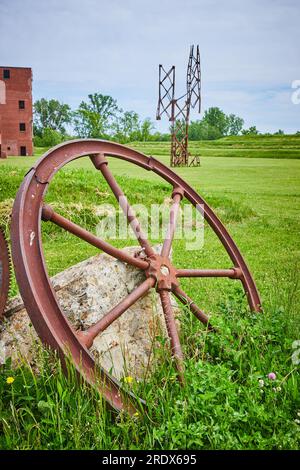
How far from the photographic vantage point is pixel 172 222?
3.44 metres

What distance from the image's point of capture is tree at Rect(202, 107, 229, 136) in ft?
119

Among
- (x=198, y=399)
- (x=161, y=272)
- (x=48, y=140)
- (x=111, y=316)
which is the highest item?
(x=48, y=140)

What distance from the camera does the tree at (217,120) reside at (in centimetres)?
3631

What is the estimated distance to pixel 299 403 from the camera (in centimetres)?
248

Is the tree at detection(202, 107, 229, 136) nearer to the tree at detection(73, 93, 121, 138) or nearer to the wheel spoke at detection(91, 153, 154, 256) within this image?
the tree at detection(73, 93, 121, 138)

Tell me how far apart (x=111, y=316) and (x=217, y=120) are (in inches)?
1408

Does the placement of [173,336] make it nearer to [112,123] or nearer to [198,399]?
[198,399]

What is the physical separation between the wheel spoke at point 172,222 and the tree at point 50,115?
2687cm

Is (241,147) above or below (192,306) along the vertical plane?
above

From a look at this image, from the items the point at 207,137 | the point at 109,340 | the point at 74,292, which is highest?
the point at 207,137

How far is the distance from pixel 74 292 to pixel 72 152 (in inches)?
34.6

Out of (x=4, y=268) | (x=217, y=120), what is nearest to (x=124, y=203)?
(x=4, y=268)
